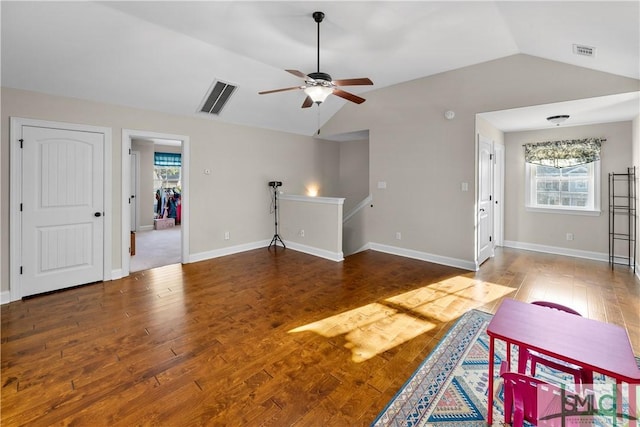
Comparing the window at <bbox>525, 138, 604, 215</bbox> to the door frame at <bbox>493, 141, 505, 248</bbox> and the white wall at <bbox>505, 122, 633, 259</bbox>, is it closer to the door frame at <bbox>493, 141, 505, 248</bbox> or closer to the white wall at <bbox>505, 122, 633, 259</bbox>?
the white wall at <bbox>505, 122, 633, 259</bbox>

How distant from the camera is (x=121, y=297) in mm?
3592

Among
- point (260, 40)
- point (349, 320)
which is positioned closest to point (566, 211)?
point (349, 320)

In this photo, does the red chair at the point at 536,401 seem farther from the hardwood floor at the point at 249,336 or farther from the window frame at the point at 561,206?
the window frame at the point at 561,206

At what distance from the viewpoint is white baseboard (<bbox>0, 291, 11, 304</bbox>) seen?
3402 mm

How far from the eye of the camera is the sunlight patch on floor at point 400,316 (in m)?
2.60

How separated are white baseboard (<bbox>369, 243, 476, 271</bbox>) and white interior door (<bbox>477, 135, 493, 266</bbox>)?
0.26m

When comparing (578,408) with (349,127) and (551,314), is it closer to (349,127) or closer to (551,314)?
(551,314)

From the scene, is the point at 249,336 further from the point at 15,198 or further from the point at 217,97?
the point at 217,97

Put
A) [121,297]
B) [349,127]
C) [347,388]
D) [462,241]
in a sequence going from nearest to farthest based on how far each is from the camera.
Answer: [347,388], [121,297], [462,241], [349,127]

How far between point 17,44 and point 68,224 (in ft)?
6.77

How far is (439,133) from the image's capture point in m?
4.88

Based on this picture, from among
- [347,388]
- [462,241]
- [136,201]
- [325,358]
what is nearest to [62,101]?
[325,358]

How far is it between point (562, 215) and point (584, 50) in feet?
11.7

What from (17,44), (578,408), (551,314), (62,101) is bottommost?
(578,408)
